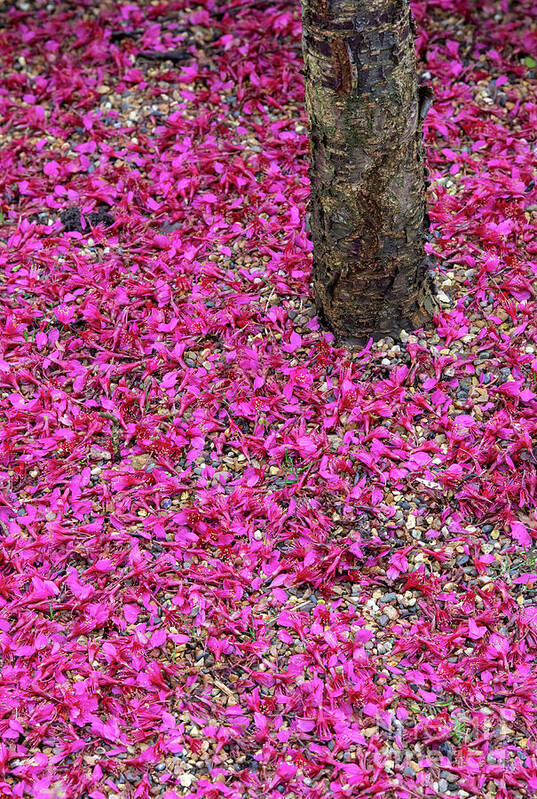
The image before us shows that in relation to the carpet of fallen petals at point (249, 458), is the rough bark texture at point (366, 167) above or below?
above

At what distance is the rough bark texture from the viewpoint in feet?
10.5

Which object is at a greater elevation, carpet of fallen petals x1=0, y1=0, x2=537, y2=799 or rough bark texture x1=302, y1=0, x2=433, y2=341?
rough bark texture x1=302, y1=0, x2=433, y2=341

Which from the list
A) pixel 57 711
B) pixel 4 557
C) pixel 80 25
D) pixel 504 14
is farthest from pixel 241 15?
pixel 57 711

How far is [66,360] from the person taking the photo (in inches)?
159

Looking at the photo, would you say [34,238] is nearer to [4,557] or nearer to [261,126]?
[261,126]

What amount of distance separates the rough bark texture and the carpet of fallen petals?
220mm

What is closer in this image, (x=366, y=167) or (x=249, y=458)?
(x=366, y=167)

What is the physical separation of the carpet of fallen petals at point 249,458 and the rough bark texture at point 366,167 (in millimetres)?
220

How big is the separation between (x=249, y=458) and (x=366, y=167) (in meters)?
1.26

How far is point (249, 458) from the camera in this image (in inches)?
145

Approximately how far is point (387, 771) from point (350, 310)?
188 cm

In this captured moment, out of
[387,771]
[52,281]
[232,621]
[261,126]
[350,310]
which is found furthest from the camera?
[261,126]

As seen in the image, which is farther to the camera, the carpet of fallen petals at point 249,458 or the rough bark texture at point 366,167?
the rough bark texture at point 366,167

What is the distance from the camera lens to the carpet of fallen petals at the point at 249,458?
9.80ft
